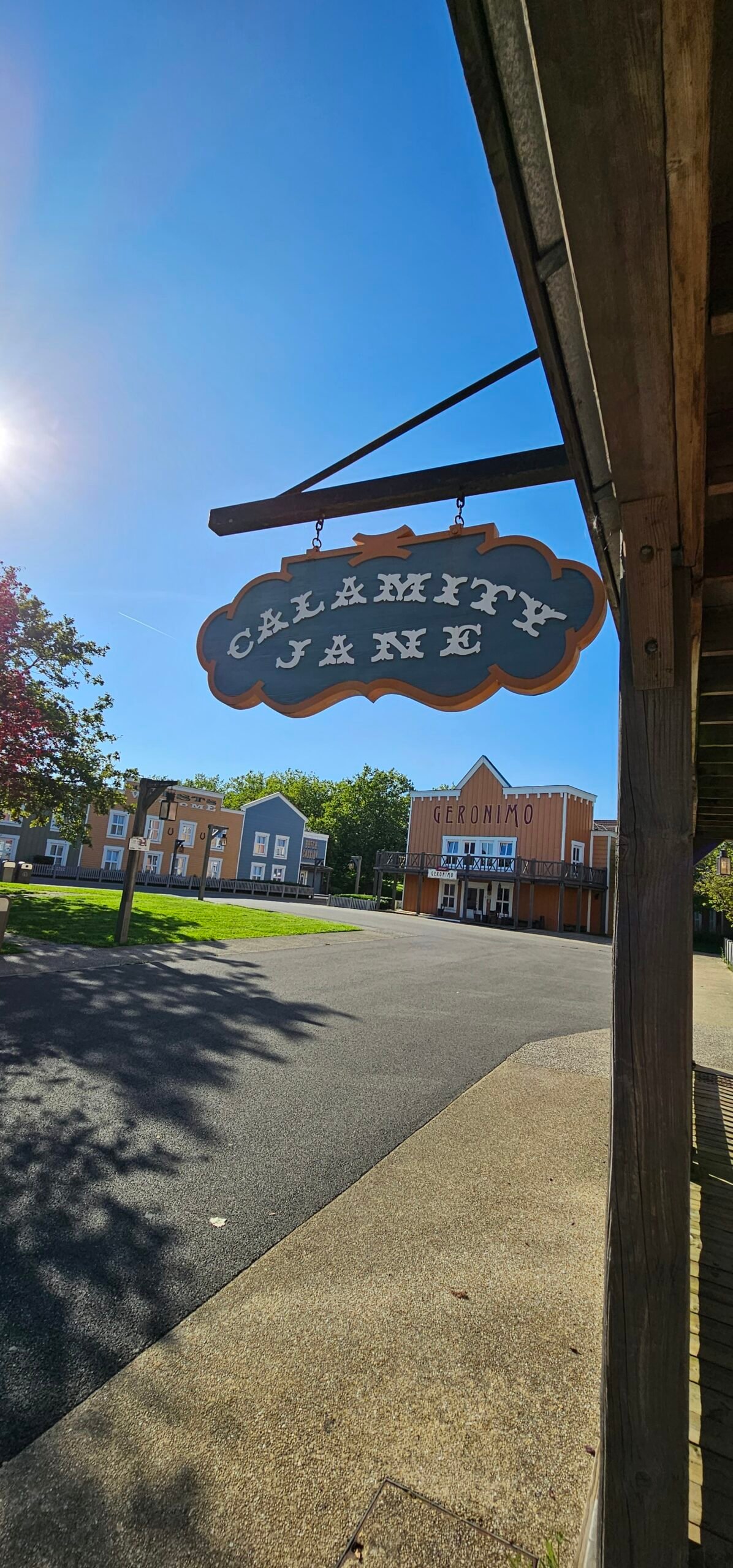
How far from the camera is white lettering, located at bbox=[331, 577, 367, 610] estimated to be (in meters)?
2.80

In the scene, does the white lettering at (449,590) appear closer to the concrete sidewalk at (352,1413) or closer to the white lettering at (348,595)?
the white lettering at (348,595)

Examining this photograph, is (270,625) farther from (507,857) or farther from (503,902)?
Answer: (503,902)

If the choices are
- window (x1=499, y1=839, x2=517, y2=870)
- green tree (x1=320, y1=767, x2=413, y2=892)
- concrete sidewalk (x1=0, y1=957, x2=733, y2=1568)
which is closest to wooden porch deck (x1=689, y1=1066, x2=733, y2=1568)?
concrete sidewalk (x1=0, y1=957, x2=733, y2=1568)

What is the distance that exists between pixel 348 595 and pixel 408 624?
356 mm

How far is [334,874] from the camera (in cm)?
6088

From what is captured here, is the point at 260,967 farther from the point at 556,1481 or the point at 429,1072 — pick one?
the point at 556,1481

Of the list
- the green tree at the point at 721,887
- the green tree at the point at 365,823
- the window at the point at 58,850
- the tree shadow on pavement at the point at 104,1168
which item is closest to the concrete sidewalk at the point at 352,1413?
the tree shadow on pavement at the point at 104,1168

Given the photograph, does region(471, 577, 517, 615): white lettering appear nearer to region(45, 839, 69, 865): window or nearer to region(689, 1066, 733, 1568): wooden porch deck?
region(689, 1066, 733, 1568): wooden porch deck

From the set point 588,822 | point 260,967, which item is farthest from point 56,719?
point 588,822

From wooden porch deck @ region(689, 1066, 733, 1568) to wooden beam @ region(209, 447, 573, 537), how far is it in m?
2.93

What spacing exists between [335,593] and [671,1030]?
211 centimetres

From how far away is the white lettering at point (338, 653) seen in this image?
2.73 metres

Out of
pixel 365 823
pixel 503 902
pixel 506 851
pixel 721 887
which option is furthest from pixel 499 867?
pixel 365 823

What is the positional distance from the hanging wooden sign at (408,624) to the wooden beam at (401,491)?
0.50ft
